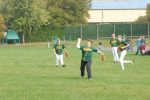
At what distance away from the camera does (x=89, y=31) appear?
3253 inches

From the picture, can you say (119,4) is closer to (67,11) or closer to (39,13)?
(67,11)

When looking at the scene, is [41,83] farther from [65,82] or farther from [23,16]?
[23,16]

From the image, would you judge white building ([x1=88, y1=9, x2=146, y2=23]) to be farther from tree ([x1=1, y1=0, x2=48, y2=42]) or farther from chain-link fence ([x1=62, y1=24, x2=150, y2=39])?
tree ([x1=1, y1=0, x2=48, y2=42])

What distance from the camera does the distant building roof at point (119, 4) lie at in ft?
424

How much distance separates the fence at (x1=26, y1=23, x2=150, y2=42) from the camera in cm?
8200

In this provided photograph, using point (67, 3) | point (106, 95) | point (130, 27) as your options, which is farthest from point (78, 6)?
point (106, 95)

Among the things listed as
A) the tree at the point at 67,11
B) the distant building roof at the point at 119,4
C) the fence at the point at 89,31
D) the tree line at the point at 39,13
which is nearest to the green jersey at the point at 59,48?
the tree line at the point at 39,13

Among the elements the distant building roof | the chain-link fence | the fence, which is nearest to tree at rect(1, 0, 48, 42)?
the fence

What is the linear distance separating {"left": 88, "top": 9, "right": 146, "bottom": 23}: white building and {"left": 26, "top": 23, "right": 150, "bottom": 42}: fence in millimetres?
37362

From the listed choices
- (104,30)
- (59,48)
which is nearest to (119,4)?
(104,30)

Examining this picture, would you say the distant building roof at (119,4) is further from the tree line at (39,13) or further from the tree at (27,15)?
the tree at (27,15)

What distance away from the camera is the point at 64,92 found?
1673 centimetres

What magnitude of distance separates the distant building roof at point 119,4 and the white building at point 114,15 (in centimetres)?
251

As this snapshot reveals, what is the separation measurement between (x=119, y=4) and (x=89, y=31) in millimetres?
49904
